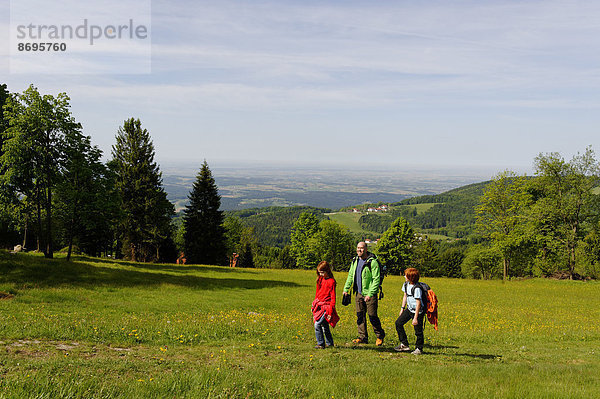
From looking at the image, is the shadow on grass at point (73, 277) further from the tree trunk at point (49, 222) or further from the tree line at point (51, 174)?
the tree line at point (51, 174)

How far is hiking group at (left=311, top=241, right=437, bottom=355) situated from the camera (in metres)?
9.55

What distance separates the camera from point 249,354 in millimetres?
8883

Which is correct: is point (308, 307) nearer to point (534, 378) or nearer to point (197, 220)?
point (534, 378)

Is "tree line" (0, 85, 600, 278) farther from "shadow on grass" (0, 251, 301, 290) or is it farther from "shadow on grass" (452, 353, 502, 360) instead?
"shadow on grass" (452, 353, 502, 360)

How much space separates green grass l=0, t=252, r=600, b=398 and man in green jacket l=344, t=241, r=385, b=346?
2.58 feet

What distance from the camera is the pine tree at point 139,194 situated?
5206 cm

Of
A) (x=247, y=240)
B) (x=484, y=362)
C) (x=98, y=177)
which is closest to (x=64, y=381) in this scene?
(x=484, y=362)

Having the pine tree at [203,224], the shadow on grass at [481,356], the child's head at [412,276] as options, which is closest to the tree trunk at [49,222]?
the pine tree at [203,224]

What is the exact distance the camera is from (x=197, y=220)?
183ft

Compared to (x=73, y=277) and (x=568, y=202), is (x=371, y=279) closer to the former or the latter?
(x=73, y=277)

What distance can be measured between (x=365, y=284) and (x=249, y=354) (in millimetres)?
3919

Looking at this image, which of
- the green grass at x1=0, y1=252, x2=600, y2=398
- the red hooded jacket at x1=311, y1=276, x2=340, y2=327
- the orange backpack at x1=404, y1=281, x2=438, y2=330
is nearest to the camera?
the green grass at x1=0, y1=252, x2=600, y2=398

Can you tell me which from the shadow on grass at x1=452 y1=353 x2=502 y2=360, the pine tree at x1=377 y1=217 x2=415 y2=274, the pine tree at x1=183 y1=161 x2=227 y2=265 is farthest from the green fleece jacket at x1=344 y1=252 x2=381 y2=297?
the pine tree at x1=377 y1=217 x2=415 y2=274

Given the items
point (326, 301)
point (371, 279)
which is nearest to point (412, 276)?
point (371, 279)
